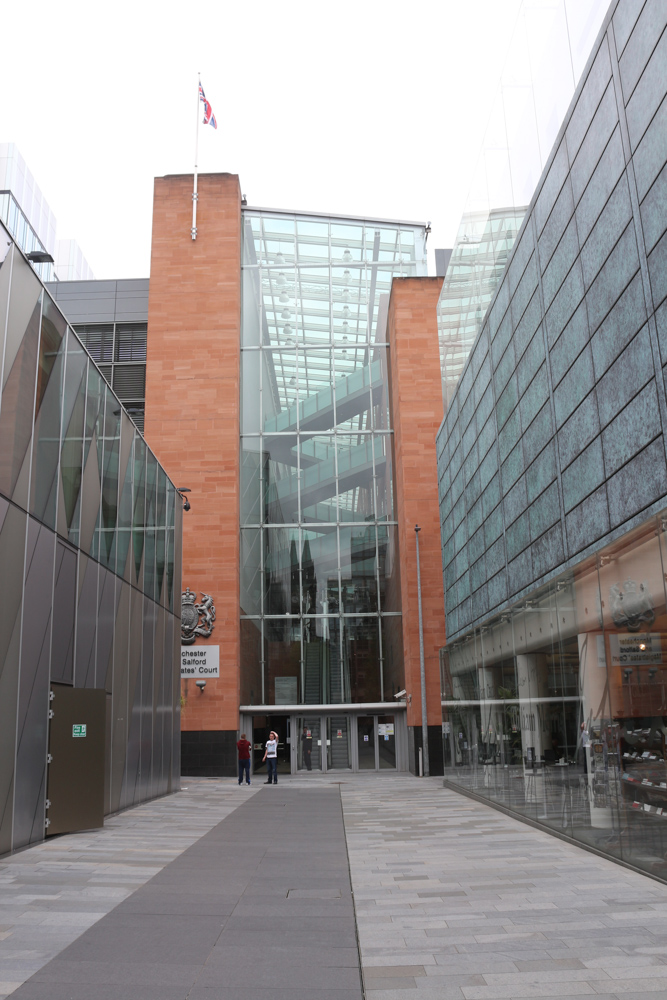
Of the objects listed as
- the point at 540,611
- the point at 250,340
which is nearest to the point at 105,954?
the point at 540,611

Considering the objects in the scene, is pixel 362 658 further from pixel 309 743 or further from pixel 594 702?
pixel 594 702

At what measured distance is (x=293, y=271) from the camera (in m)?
36.4

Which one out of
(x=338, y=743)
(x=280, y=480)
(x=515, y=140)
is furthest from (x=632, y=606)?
(x=280, y=480)

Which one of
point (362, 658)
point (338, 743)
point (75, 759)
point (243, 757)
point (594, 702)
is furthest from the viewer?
point (362, 658)

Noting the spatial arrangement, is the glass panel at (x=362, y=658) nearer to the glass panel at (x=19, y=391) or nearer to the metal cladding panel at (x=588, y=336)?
the metal cladding panel at (x=588, y=336)

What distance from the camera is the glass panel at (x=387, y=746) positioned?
31.5 metres

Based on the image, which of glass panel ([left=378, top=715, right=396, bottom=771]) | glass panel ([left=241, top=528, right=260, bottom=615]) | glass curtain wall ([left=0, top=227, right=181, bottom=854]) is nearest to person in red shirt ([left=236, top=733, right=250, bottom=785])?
glass curtain wall ([left=0, top=227, right=181, bottom=854])

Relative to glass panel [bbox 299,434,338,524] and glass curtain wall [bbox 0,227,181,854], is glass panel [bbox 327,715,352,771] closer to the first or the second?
glass panel [bbox 299,434,338,524]

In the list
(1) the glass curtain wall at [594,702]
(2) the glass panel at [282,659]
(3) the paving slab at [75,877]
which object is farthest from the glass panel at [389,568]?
(3) the paving slab at [75,877]

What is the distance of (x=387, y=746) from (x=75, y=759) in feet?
65.8

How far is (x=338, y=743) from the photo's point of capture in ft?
104

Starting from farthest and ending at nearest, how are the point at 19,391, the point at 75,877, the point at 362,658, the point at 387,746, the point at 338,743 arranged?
the point at 362,658 < the point at 338,743 < the point at 387,746 < the point at 19,391 < the point at 75,877

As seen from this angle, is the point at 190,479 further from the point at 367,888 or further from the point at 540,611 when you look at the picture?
the point at 367,888

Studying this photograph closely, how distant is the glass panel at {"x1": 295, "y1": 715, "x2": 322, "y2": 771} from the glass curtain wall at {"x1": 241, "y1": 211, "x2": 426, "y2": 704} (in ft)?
3.00
